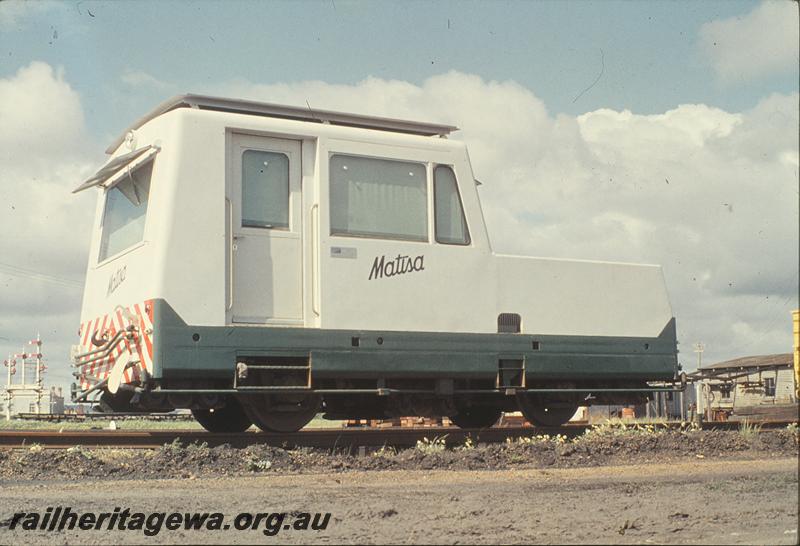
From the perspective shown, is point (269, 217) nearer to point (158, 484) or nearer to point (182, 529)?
point (158, 484)

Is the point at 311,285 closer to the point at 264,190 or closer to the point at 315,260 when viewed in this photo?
the point at 315,260

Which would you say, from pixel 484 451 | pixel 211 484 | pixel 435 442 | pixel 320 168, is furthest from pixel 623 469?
pixel 320 168

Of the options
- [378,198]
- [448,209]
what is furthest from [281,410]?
[448,209]

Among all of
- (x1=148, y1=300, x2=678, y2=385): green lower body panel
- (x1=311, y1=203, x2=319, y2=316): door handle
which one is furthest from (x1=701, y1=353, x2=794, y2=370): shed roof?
(x1=311, y1=203, x2=319, y2=316): door handle

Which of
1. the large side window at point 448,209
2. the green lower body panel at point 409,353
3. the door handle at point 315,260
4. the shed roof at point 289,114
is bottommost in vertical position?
the green lower body panel at point 409,353

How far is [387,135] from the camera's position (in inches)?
425

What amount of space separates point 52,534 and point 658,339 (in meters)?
8.46

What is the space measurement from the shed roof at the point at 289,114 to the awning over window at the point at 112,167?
377 mm

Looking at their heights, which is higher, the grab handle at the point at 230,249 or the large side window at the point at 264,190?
the large side window at the point at 264,190

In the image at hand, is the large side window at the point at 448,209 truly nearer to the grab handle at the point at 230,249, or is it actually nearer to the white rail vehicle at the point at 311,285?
the white rail vehicle at the point at 311,285

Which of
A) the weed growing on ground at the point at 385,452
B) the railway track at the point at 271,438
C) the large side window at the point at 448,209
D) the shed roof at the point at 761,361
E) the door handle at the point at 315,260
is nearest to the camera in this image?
the weed growing on ground at the point at 385,452

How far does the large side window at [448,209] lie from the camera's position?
428 inches

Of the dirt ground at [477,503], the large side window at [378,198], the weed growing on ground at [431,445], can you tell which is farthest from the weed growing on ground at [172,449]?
the large side window at [378,198]

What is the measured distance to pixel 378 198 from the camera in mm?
10523
